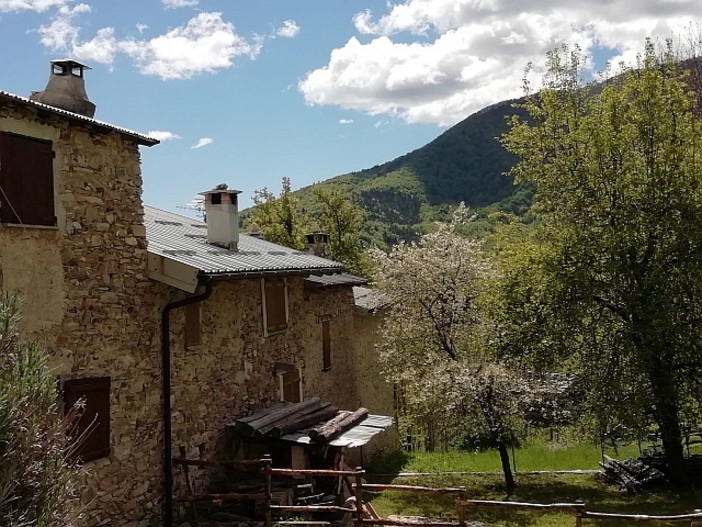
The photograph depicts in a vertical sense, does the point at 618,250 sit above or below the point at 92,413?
above

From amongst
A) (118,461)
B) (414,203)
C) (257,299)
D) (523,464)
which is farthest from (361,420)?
(414,203)

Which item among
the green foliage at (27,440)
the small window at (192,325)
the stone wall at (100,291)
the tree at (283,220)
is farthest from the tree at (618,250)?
the tree at (283,220)

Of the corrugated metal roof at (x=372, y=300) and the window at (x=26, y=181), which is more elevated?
the window at (x=26, y=181)

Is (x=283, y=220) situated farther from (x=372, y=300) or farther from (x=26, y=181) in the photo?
(x=26, y=181)

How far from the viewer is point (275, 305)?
13.9m

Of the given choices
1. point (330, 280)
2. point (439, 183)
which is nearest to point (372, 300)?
point (330, 280)

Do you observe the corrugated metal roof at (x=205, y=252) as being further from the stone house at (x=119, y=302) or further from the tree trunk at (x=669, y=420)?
the tree trunk at (x=669, y=420)

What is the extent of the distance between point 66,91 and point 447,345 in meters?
12.5

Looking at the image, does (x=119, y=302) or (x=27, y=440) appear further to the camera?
(x=119, y=302)

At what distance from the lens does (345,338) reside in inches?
779

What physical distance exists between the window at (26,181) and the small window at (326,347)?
1029 centimetres

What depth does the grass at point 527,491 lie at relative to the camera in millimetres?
14430

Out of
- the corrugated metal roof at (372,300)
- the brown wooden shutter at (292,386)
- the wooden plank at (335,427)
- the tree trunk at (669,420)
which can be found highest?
the corrugated metal roof at (372,300)

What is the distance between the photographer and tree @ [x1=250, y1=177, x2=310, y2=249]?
3434 cm
